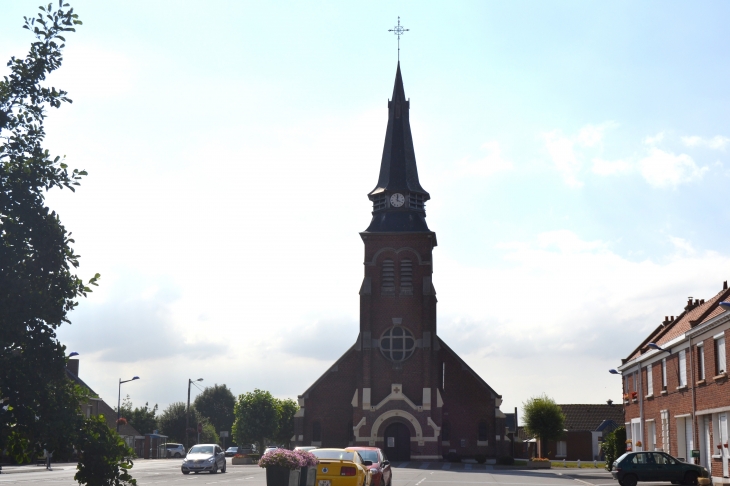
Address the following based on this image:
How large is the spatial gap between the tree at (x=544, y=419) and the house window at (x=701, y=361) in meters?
41.9

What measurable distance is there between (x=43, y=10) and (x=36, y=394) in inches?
177

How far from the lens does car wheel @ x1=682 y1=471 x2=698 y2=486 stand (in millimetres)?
30797

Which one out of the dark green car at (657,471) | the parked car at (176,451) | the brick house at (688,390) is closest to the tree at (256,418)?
the parked car at (176,451)

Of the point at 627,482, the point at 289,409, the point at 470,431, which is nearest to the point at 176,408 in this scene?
the point at 289,409

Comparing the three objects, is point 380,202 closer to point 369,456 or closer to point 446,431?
point 446,431

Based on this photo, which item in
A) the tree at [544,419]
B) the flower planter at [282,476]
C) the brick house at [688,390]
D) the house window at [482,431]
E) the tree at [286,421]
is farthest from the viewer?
the tree at [286,421]

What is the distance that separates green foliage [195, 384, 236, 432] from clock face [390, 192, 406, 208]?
282ft

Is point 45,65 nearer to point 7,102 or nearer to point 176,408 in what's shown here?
point 7,102

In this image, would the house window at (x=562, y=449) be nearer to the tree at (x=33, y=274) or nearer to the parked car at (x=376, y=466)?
the parked car at (x=376, y=466)

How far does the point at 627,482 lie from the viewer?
30906 millimetres

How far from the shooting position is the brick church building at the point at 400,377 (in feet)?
186

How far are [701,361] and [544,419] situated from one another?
42452mm

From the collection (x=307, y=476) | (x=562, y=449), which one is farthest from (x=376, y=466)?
(x=562, y=449)

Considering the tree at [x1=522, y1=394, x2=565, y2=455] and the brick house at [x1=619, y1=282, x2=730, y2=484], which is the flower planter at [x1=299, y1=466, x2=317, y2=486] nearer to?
the brick house at [x1=619, y1=282, x2=730, y2=484]
